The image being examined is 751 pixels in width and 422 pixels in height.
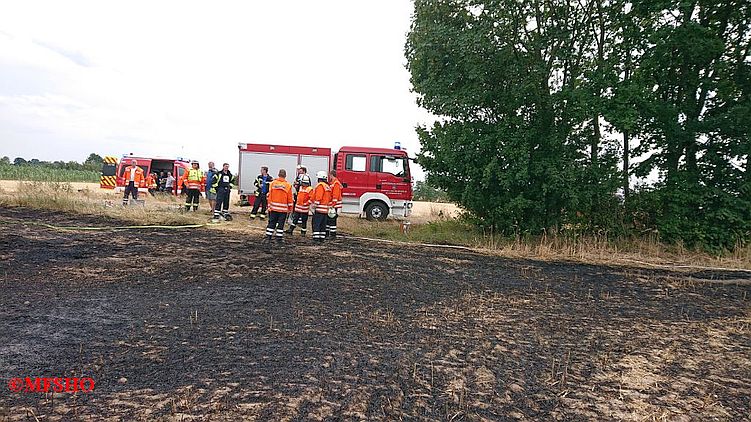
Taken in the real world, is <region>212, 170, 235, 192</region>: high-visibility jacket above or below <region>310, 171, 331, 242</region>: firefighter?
above

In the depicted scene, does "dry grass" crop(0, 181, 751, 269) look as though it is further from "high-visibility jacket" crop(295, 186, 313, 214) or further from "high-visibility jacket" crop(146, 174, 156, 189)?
"high-visibility jacket" crop(146, 174, 156, 189)

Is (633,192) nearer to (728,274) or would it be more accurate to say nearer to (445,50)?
(728,274)

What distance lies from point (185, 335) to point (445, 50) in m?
9.18

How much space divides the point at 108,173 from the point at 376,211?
18366 millimetres

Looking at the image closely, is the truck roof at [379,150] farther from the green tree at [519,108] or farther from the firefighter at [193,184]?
the firefighter at [193,184]

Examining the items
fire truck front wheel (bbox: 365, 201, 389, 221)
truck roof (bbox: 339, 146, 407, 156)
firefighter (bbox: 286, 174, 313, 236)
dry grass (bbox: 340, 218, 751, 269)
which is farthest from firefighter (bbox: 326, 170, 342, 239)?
truck roof (bbox: 339, 146, 407, 156)

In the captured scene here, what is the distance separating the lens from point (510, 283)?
7.38m

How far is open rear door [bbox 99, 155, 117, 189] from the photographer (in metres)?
25.3

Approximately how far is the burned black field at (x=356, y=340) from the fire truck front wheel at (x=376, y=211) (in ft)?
23.5

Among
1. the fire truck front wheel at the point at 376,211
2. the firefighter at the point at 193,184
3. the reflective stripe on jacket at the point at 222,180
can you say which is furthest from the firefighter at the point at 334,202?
the firefighter at the point at 193,184

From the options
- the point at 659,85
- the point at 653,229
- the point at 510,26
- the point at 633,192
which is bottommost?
the point at 653,229

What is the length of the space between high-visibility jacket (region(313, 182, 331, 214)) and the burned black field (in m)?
2.64

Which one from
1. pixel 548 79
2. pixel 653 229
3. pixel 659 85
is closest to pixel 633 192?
pixel 653 229

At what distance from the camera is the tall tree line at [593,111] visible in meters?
10.0
